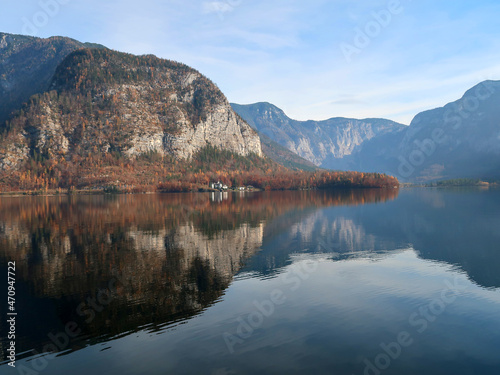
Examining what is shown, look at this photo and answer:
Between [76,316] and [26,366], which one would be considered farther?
[76,316]

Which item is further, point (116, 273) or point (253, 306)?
point (116, 273)

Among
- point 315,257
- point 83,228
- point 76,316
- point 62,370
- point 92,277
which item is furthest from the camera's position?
point 83,228

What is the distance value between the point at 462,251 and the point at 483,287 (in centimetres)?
1673

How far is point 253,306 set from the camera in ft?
88.8

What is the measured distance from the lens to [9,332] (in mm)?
22484

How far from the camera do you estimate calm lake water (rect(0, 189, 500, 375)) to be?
19.3m

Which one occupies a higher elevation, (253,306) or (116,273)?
(116,273)

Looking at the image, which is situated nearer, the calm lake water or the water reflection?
the calm lake water

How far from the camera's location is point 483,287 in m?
31.1

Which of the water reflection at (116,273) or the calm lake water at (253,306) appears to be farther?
the water reflection at (116,273)

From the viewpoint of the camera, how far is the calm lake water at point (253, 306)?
19.3 meters

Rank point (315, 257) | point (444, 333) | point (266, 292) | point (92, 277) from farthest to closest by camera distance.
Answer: point (315, 257) → point (92, 277) → point (266, 292) → point (444, 333)

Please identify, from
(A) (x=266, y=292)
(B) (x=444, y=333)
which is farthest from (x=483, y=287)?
(A) (x=266, y=292)

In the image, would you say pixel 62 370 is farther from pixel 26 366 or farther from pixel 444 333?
pixel 444 333
